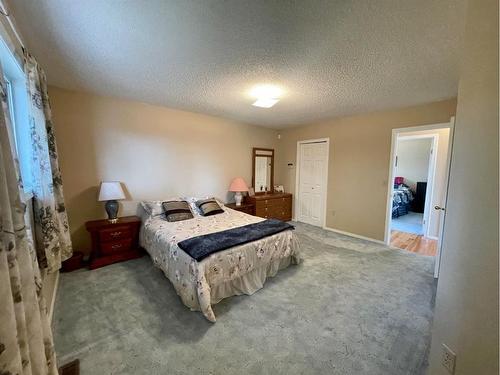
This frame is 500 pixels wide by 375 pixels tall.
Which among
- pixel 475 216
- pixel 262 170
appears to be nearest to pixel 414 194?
pixel 262 170

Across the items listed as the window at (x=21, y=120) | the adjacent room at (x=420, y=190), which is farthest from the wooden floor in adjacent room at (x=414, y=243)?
the window at (x=21, y=120)

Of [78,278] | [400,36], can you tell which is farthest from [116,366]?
[400,36]

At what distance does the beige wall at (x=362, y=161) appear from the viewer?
3.38 metres

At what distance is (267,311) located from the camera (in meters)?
1.97

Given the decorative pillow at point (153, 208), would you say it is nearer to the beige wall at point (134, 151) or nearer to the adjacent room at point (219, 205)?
the adjacent room at point (219, 205)

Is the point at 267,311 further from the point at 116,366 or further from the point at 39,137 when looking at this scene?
the point at 39,137

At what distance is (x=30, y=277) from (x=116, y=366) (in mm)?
1114

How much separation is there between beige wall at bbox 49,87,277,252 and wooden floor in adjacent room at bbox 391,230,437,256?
346 centimetres

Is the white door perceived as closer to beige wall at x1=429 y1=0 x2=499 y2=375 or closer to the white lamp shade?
beige wall at x1=429 y1=0 x2=499 y2=375

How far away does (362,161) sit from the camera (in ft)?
13.0

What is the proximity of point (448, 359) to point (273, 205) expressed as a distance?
12.5 feet

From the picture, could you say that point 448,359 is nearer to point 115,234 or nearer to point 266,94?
point 266,94

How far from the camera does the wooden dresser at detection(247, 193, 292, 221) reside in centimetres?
457

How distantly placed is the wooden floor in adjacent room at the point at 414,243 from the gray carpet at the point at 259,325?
96cm
